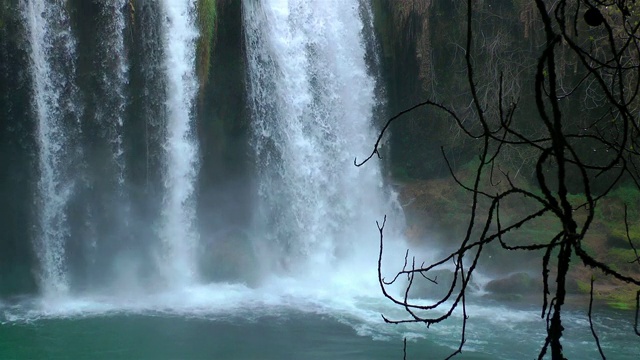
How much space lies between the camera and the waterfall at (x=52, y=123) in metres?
12.0

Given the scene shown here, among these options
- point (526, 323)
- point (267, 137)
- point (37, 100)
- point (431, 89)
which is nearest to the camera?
point (526, 323)

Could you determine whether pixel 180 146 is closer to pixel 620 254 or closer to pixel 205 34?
pixel 205 34

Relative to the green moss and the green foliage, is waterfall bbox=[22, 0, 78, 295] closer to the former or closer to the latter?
the green moss

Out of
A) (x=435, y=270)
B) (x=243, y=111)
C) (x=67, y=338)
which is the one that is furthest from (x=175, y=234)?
(x=435, y=270)

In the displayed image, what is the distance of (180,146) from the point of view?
13.2 meters

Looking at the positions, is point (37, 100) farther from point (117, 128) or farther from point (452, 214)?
A: point (452, 214)

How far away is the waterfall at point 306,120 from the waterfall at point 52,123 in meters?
3.21

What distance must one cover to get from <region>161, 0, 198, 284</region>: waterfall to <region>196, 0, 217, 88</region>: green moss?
4.2 inches

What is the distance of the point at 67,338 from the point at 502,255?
7.58 meters

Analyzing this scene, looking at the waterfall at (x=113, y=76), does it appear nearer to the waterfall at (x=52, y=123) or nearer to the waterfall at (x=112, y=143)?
the waterfall at (x=112, y=143)

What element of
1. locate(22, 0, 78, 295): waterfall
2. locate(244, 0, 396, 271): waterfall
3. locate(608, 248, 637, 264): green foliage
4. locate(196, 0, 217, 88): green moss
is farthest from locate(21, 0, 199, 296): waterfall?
locate(608, 248, 637, 264): green foliage

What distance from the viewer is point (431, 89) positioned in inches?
590

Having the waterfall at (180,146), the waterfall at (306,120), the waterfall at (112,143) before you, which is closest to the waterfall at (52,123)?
the waterfall at (112,143)

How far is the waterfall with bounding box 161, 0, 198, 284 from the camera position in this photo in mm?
12922
